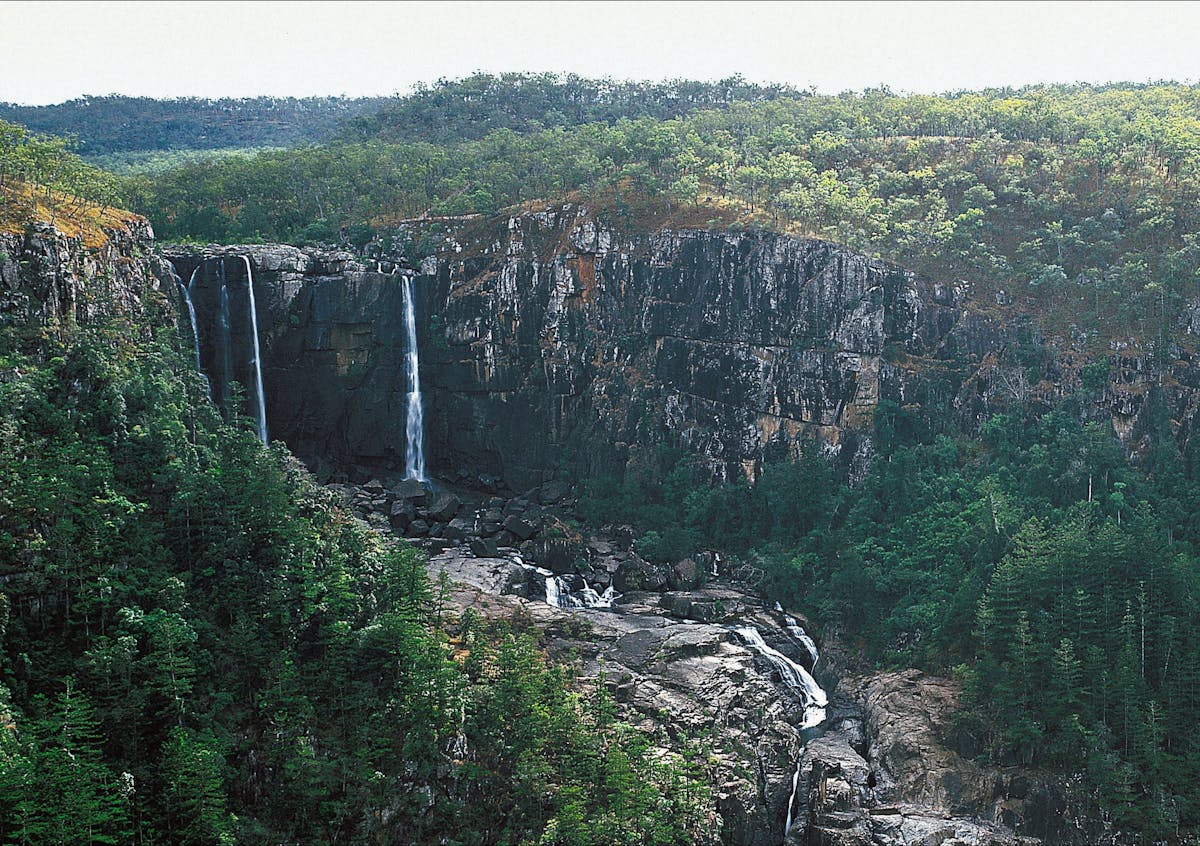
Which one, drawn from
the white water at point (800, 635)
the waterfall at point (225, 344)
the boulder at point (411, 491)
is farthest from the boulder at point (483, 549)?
the waterfall at point (225, 344)

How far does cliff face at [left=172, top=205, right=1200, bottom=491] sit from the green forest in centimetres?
158

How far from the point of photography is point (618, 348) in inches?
2282

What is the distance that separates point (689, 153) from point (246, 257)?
25108mm

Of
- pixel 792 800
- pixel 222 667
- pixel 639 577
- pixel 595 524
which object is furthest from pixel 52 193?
pixel 792 800

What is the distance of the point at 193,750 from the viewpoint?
27469 millimetres

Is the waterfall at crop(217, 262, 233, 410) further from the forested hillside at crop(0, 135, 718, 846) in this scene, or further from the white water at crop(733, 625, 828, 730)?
the white water at crop(733, 625, 828, 730)

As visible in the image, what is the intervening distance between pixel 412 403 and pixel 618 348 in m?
10.9

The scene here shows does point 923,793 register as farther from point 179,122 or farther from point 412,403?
point 179,122

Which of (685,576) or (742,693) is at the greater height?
(685,576)

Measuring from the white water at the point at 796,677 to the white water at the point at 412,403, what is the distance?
21.3 meters

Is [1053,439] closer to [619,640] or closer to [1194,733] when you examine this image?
[1194,733]

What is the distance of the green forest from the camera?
2905cm

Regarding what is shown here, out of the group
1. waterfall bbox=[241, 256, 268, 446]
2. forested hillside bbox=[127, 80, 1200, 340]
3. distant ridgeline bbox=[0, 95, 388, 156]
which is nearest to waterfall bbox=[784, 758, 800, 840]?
forested hillside bbox=[127, 80, 1200, 340]

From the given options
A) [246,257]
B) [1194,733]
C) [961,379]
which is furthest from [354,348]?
[1194,733]
